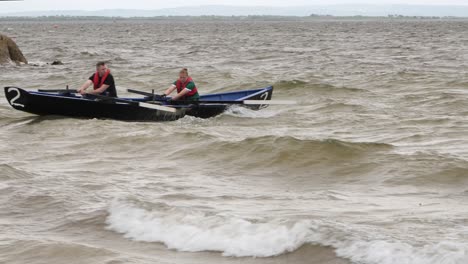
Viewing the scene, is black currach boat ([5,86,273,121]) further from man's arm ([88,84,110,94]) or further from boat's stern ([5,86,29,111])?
man's arm ([88,84,110,94])

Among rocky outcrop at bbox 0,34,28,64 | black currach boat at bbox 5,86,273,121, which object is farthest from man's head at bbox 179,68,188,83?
rocky outcrop at bbox 0,34,28,64

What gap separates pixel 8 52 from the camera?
33.8m

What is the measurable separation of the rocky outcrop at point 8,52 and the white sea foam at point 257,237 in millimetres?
26048

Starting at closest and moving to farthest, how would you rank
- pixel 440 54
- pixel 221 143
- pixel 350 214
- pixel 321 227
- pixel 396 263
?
pixel 396 263 → pixel 321 227 → pixel 350 214 → pixel 221 143 → pixel 440 54

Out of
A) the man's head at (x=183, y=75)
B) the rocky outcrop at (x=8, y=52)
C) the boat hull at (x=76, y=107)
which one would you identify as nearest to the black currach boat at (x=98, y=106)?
the boat hull at (x=76, y=107)

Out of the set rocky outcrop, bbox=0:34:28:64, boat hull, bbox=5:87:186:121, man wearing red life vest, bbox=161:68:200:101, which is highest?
man wearing red life vest, bbox=161:68:200:101

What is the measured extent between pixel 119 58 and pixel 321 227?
117ft

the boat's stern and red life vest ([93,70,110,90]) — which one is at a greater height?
red life vest ([93,70,110,90])

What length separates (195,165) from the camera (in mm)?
12250

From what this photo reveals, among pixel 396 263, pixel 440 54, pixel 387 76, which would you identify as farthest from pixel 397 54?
pixel 396 263

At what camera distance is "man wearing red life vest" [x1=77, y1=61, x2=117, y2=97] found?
664 inches

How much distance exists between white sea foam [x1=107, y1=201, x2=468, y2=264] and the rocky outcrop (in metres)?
26.0

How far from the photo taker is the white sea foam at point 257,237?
22.4 ft

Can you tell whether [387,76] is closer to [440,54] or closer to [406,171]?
[440,54]
